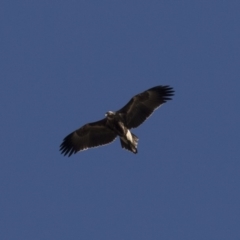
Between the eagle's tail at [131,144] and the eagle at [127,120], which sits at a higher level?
the eagle at [127,120]

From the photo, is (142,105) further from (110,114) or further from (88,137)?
(88,137)

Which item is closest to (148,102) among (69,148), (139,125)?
(139,125)

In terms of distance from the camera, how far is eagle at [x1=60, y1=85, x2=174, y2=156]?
3238 centimetres

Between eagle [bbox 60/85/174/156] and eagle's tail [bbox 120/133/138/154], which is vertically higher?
eagle [bbox 60/85/174/156]

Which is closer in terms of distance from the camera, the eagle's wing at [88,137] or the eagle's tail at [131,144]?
the eagle's tail at [131,144]

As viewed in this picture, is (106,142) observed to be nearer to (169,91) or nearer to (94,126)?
(94,126)

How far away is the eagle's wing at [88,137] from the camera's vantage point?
33.4 meters

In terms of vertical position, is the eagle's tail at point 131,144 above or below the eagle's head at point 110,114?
below

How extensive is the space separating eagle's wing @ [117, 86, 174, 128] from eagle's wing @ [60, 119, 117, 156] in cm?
95

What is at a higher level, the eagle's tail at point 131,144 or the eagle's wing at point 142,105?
the eagle's wing at point 142,105

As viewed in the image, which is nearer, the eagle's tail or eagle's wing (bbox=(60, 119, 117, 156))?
the eagle's tail

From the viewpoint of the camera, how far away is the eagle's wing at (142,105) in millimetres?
32750

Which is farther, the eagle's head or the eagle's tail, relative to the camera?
the eagle's head

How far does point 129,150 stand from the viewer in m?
32.1
